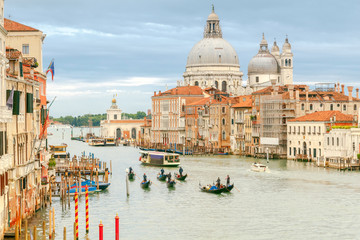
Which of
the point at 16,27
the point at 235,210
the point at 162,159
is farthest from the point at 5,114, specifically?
the point at 162,159

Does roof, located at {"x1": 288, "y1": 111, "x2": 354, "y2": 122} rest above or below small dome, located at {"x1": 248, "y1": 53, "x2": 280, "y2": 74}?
below

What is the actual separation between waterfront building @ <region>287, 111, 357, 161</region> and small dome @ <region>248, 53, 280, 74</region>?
1705 inches

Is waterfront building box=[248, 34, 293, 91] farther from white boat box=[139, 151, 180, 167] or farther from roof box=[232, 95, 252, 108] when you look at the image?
white boat box=[139, 151, 180, 167]

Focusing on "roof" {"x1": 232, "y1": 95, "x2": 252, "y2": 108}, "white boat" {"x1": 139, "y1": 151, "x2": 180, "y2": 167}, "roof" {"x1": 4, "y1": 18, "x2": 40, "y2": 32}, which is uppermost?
"roof" {"x1": 4, "y1": 18, "x2": 40, "y2": 32}

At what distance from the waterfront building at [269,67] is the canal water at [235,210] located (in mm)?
59802

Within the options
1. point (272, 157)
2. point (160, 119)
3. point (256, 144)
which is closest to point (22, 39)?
point (272, 157)

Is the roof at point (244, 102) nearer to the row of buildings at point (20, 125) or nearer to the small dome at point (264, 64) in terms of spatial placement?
the small dome at point (264, 64)

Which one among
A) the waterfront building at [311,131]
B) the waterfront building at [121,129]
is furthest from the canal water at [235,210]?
the waterfront building at [121,129]

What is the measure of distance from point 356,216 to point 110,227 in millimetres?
9224

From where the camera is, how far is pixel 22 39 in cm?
3284

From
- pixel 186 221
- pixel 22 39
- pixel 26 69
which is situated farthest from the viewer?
pixel 22 39

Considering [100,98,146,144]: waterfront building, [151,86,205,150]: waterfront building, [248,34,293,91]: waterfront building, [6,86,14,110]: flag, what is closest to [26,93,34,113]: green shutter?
[6,86,14,110]: flag

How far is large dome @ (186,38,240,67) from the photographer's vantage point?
118000 millimetres

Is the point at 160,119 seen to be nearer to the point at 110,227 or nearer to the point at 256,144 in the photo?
the point at 256,144
